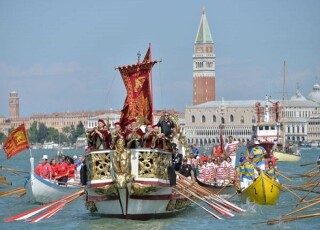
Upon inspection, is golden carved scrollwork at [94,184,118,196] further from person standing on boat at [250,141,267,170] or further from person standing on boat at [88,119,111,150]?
person standing on boat at [250,141,267,170]

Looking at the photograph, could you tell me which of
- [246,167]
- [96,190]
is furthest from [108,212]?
[246,167]

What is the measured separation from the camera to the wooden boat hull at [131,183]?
23.1 metres

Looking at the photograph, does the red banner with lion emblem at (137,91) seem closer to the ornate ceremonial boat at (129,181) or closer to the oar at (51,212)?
the ornate ceremonial boat at (129,181)

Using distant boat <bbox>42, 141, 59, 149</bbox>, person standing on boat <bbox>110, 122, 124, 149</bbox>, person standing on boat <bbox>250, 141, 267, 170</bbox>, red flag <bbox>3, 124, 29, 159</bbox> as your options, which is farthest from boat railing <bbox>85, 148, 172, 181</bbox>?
distant boat <bbox>42, 141, 59, 149</bbox>

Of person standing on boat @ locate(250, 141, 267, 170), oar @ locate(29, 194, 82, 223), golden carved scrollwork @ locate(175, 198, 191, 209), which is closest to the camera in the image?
oar @ locate(29, 194, 82, 223)

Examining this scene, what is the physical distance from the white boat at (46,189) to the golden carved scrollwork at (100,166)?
5.27 m

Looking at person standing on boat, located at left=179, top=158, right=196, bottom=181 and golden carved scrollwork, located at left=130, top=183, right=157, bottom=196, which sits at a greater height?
person standing on boat, located at left=179, top=158, right=196, bottom=181

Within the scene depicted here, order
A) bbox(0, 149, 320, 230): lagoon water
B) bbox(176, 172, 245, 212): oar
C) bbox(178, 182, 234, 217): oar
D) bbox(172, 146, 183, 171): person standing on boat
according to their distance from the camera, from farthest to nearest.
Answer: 1. bbox(172, 146, 183, 171): person standing on boat
2. bbox(176, 172, 245, 212): oar
3. bbox(178, 182, 234, 217): oar
4. bbox(0, 149, 320, 230): lagoon water

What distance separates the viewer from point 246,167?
2736 centimetres

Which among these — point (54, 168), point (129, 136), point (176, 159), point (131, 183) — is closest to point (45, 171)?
point (54, 168)

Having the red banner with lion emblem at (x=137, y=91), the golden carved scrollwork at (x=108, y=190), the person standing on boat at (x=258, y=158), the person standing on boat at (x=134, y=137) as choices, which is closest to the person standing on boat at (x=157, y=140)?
the person standing on boat at (x=134, y=137)

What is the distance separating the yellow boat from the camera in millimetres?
26641

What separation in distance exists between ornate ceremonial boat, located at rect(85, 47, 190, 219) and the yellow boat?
2.92 metres

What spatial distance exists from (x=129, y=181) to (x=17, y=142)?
26.0ft
